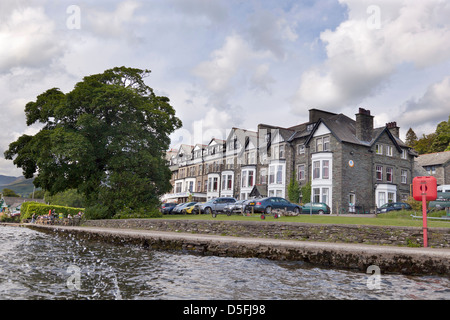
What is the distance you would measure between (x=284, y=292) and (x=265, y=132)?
44.9 metres

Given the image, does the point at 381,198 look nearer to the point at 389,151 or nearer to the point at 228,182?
the point at 389,151

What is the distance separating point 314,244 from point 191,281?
550cm

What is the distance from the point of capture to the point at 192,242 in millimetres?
14945

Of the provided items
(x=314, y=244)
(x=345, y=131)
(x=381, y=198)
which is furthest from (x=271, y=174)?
(x=314, y=244)

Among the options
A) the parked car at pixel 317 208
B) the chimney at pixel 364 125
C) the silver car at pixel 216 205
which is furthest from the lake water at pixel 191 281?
the chimney at pixel 364 125

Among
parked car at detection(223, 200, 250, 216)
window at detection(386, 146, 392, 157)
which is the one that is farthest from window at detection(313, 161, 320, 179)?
parked car at detection(223, 200, 250, 216)

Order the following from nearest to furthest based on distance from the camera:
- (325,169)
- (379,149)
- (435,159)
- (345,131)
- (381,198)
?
1. (325,169)
2. (381,198)
3. (345,131)
4. (379,149)
5. (435,159)

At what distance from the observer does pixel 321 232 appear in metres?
15.1

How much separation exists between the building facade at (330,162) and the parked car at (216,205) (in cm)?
1036

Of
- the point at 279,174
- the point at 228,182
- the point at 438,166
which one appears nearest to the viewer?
the point at 279,174

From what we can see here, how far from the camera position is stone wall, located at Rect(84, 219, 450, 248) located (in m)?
13.1

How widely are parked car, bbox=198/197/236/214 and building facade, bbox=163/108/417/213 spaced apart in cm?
1036

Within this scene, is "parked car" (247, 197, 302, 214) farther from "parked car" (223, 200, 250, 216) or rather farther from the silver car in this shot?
the silver car
